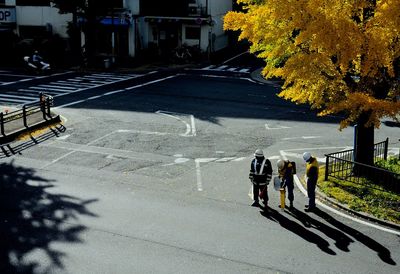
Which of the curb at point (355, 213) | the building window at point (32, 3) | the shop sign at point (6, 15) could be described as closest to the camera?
the curb at point (355, 213)

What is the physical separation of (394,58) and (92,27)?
33.1 metres

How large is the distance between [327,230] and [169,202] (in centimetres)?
452

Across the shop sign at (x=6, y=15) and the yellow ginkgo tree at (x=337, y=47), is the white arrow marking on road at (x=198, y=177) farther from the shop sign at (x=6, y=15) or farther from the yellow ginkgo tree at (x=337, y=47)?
the shop sign at (x=6, y=15)

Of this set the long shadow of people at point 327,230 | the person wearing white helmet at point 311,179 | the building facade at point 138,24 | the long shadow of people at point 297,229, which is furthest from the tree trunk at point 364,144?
the building facade at point 138,24

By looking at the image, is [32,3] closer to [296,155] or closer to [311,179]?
[296,155]

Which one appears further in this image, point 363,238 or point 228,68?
point 228,68

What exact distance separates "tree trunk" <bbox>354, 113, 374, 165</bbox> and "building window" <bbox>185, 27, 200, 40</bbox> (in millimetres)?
34134

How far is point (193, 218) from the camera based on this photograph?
13398mm

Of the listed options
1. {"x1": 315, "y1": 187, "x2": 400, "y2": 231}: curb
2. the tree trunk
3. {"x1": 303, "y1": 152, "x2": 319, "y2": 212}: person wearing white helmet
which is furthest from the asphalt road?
the tree trunk

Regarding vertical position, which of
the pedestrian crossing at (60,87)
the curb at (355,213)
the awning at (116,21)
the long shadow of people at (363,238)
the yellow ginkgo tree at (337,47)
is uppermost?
the awning at (116,21)

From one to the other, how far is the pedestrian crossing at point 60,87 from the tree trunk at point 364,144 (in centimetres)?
1909

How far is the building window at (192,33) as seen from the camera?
48.8 m

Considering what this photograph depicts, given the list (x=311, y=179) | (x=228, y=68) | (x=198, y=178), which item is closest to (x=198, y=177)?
(x=198, y=178)

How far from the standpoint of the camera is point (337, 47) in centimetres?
1323
